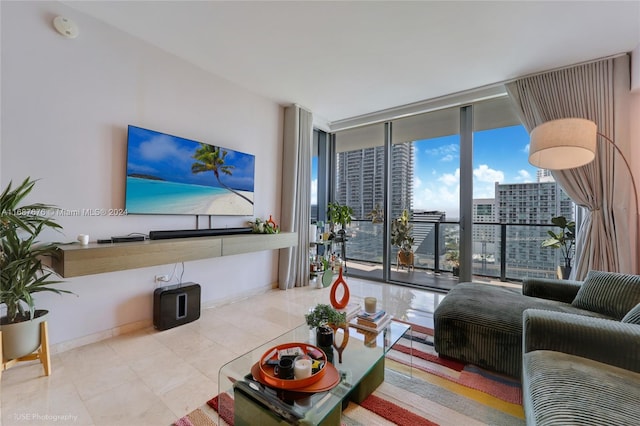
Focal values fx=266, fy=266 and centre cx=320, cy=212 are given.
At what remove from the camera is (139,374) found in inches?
67.8

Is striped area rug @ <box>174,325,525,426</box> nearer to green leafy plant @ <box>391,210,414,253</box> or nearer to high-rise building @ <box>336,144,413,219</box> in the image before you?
green leafy plant @ <box>391,210,414,253</box>

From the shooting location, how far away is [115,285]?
2.26 meters

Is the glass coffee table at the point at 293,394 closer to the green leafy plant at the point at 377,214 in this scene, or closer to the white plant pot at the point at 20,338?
the white plant pot at the point at 20,338

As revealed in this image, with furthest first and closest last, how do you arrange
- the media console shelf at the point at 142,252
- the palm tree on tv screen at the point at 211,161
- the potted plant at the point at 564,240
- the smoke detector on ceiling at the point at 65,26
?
the potted plant at the point at 564,240 → the palm tree on tv screen at the point at 211,161 → the smoke detector on ceiling at the point at 65,26 → the media console shelf at the point at 142,252

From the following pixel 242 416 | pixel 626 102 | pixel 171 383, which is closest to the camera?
pixel 242 416

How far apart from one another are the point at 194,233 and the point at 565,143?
10.4 ft

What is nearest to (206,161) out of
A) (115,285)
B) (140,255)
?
(140,255)

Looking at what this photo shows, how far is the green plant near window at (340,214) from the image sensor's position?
436 cm

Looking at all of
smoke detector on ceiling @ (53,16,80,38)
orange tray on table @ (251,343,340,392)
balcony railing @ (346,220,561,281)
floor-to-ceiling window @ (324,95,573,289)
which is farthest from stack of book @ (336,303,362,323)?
smoke detector on ceiling @ (53,16,80,38)

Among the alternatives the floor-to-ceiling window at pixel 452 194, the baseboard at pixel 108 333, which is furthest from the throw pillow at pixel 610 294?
the baseboard at pixel 108 333

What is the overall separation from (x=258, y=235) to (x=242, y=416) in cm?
202

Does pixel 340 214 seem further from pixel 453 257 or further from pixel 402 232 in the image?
pixel 453 257

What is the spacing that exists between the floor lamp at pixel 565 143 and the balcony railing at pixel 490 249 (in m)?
0.93

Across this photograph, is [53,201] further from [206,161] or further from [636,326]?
[636,326]
